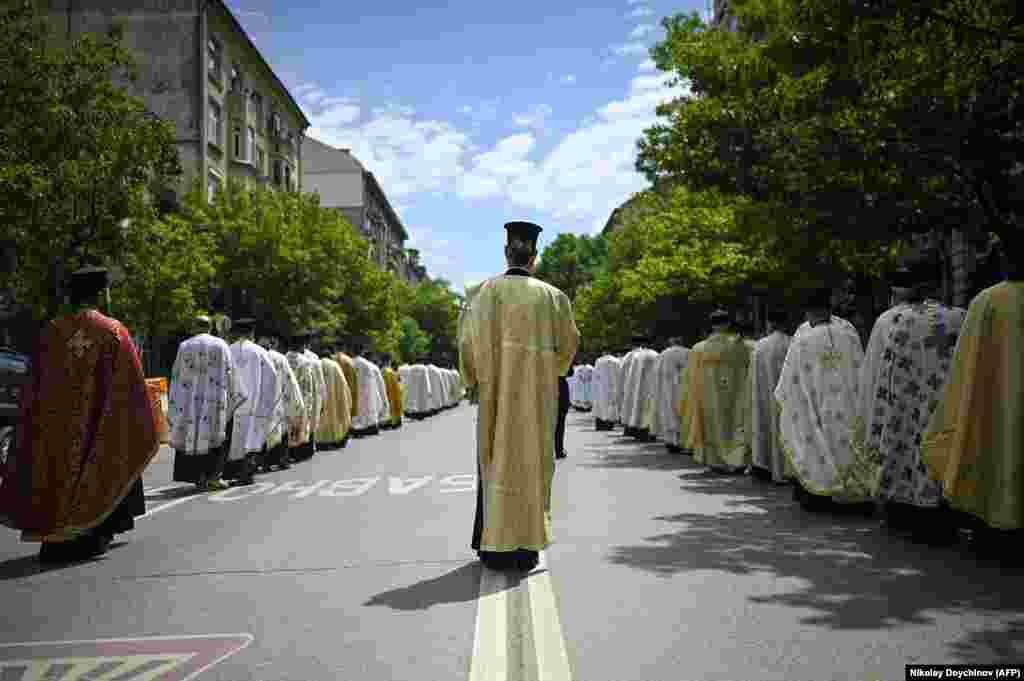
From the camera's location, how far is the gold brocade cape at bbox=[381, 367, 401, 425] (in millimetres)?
30547

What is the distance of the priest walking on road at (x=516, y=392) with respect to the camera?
6566 millimetres

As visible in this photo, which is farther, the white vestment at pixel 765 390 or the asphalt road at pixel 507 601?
the white vestment at pixel 765 390

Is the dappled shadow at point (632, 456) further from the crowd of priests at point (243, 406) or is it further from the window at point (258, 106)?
the window at point (258, 106)

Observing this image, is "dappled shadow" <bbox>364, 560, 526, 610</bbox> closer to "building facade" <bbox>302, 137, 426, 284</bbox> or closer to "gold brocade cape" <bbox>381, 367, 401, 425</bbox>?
"gold brocade cape" <bbox>381, 367, 401, 425</bbox>

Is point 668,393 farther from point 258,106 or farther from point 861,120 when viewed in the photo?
point 258,106

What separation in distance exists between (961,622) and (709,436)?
29.2 feet

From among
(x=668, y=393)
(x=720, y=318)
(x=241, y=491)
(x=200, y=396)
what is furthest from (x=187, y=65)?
(x=241, y=491)

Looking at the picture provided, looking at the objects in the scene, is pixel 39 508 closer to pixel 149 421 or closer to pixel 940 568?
pixel 149 421

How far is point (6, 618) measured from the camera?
5520 mm

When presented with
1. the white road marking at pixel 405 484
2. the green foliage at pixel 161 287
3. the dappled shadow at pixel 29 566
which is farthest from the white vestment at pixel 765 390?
the green foliage at pixel 161 287

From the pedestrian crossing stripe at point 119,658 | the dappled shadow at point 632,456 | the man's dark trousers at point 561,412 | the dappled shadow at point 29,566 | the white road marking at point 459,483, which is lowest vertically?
the dappled shadow at point 29,566

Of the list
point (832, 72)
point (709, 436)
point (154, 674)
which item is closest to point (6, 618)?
point (154, 674)

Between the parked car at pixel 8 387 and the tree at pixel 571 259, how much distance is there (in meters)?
71.2

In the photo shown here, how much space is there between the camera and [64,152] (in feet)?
55.0
